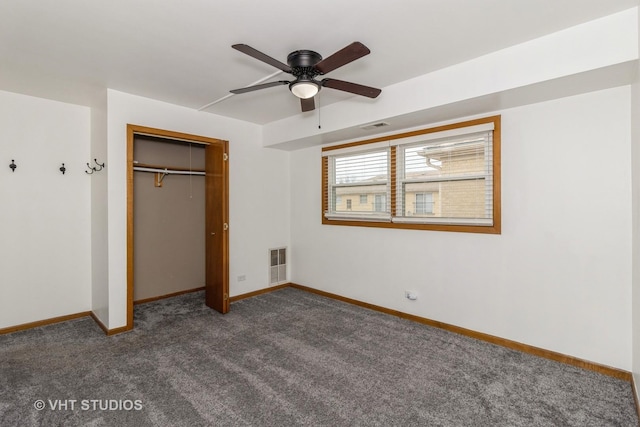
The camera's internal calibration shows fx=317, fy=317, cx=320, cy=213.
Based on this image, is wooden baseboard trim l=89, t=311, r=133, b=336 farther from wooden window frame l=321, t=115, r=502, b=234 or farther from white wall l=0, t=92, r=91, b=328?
wooden window frame l=321, t=115, r=502, b=234

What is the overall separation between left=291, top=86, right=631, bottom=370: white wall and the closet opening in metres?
2.38

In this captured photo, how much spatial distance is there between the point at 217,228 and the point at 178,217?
1.09 m

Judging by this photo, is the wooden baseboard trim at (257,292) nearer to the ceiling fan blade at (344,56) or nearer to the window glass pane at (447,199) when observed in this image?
the window glass pane at (447,199)

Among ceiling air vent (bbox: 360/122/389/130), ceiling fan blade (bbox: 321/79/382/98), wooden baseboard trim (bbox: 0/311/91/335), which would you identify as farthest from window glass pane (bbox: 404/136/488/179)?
wooden baseboard trim (bbox: 0/311/91/335)

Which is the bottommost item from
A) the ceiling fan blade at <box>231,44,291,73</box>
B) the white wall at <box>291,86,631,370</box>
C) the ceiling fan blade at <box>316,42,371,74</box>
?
the white wall at <box>291,86,631,370</box>

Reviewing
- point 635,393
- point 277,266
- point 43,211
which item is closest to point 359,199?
point 277,266

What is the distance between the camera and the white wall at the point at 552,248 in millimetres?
2486

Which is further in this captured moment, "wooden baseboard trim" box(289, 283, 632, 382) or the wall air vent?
the wall air vent

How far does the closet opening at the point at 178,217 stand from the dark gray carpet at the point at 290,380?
897mm

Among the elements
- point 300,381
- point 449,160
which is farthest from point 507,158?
point 300,381

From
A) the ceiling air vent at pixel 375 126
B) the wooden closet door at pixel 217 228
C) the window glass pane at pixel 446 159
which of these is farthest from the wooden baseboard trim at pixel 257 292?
the ceiling air vent at pixel 375 126

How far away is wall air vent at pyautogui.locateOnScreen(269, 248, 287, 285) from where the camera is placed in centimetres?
496

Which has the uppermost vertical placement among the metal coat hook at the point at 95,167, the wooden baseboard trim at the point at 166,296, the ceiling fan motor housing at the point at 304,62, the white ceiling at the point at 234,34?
the white ceiling at the point at 234,34

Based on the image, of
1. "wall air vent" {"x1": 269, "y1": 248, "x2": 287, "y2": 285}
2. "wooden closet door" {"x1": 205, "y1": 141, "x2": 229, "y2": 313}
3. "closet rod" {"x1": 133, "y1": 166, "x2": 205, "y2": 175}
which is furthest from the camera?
"wall air vent" {"x1": 269, "y1": 248, "x2": 287, "y2": 285}
